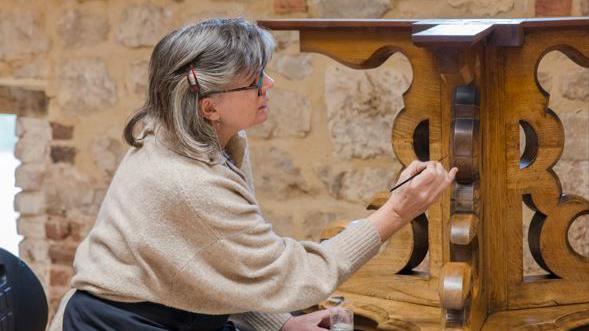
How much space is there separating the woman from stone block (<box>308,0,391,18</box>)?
1098 mm

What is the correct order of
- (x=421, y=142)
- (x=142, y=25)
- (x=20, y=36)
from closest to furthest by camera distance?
(x=421, y=142)
(x=142, y=25)
(x=20, y=36)

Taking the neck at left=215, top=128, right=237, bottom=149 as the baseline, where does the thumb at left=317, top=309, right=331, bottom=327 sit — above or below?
below

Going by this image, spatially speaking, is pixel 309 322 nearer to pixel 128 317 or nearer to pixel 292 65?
pixel 128 317

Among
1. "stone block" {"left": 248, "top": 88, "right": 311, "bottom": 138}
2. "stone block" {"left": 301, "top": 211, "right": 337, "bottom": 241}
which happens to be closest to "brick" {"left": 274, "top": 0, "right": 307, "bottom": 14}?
"stone block" {"left": 248, "top": 88, "right": 311, "bottom": 138}

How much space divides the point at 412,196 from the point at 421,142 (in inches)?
6.7

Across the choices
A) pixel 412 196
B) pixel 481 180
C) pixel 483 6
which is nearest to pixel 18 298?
pixel 412 196

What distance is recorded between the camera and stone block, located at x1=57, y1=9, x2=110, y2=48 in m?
3.69

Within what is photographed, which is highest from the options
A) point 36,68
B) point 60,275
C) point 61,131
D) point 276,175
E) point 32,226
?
point 36,68

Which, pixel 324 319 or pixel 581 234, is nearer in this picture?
pixel 324 319

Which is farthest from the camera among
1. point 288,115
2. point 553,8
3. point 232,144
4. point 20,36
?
point 20,36

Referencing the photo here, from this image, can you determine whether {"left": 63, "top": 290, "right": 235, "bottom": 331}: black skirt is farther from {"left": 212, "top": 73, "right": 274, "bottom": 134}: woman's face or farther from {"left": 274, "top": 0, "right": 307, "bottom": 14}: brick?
{"left": 274, "top": 0, "right": 307, "bottom": 14}: brick

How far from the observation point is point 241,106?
218 cm

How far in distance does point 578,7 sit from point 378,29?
1049 mm

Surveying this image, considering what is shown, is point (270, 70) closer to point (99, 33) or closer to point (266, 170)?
point (266, 170)
